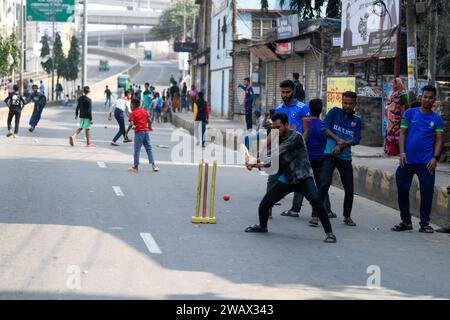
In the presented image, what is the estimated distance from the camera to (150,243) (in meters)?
11.1

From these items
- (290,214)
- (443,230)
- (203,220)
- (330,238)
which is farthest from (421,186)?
(203,220)

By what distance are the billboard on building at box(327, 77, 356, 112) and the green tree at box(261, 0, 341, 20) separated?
1098 centimetres

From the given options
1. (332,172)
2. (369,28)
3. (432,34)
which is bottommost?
(332,172)

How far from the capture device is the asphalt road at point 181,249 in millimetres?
8664

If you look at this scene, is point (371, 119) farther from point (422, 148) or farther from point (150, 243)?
point (150, 243)

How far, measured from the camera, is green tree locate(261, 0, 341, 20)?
38000mm

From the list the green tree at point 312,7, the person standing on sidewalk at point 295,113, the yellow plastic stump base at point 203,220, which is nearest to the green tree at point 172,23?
the green tree at point 312,7

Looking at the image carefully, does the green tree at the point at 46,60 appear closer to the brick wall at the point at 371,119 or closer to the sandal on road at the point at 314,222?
the brick wall at the point at 371,119

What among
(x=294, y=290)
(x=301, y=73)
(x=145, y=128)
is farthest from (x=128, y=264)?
(x=301, y=73)

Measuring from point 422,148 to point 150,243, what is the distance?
13.4 feet

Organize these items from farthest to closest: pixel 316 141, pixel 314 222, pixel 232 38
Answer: pixel 232 38, pixel 316 141, pixel 314 222

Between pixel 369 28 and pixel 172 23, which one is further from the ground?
pixel 172 23

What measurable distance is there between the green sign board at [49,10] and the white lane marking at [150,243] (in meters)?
48.8

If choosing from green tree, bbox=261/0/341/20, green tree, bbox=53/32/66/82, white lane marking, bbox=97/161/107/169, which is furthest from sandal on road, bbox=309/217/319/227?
green tree, bbox=53/32/66/82
